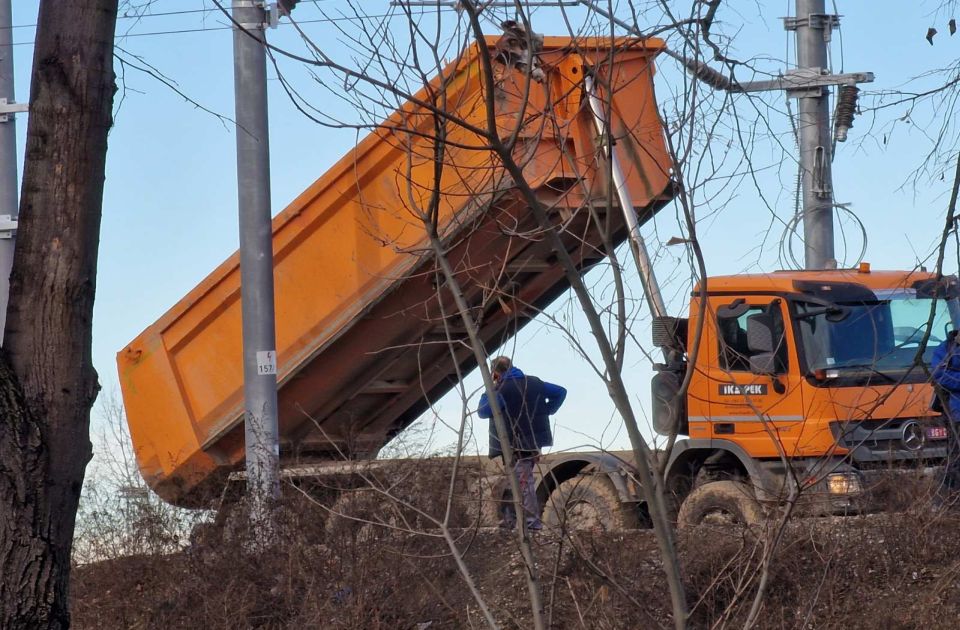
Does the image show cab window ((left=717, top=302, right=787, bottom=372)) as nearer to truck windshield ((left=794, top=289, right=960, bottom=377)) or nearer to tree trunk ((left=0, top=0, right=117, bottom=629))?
truck windshield ((left=794, top=289, right=960, bottom=377))

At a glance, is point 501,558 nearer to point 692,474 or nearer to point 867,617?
point 692,474

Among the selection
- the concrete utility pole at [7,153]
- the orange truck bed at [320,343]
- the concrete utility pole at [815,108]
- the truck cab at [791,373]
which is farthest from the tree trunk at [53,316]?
the concrete utility pole at [815,108]

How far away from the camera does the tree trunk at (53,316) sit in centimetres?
472

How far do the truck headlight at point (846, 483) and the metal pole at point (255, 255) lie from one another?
348 cm

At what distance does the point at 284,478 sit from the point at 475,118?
330 cm

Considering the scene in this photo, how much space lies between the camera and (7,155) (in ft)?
31.2

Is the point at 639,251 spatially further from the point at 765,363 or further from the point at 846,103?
the point at 765,363

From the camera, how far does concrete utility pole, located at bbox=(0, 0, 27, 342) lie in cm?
938

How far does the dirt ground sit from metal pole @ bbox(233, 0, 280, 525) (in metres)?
0.81

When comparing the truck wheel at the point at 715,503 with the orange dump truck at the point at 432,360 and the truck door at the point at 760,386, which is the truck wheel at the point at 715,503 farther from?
the truck door at the point at 760,386

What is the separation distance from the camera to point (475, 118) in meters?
4.91

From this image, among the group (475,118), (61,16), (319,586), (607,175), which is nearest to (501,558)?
(319,586)

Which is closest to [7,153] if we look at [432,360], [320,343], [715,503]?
[320,343]

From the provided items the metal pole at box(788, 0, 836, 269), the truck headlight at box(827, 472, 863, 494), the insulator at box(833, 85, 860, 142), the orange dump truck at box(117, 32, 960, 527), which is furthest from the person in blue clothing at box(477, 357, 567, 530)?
the metal pole at box(788, 0, 836, 269)
